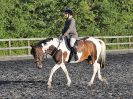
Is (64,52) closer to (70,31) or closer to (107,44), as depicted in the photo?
(70,31)

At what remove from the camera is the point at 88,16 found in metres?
45.2

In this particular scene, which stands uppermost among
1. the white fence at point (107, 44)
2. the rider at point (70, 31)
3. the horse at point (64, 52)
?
the rider at point (70, 31)

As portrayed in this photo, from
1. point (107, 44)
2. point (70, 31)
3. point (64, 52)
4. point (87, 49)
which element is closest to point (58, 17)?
point (107, 44)

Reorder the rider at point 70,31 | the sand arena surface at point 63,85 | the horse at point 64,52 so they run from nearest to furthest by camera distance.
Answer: the sand arena surface at point 63,85, the horse at point 64,52, the rider at point 70,31

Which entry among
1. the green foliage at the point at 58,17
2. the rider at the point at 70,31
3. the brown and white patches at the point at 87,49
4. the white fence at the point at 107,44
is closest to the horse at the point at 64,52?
the brown and white patches at the point at 87,49

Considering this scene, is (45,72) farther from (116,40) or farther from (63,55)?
(116,40)

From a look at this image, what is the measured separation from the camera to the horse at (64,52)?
1609 centimetres

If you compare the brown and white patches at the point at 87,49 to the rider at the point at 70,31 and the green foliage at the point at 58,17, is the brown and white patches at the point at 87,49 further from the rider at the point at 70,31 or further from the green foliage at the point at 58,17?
the green foliage at the point at 58,17

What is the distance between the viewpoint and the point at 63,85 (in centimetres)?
1639

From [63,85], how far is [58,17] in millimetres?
26913

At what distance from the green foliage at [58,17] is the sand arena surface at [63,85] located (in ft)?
57.7

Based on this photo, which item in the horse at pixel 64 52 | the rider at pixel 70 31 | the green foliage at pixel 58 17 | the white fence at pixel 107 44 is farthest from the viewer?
the green foliage at pixel 58 17

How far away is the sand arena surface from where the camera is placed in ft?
45.8

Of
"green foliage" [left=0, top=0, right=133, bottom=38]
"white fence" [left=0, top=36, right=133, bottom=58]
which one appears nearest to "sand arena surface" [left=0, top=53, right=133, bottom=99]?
"white fence" [left=0, top=36, right=133, bottom=58]
